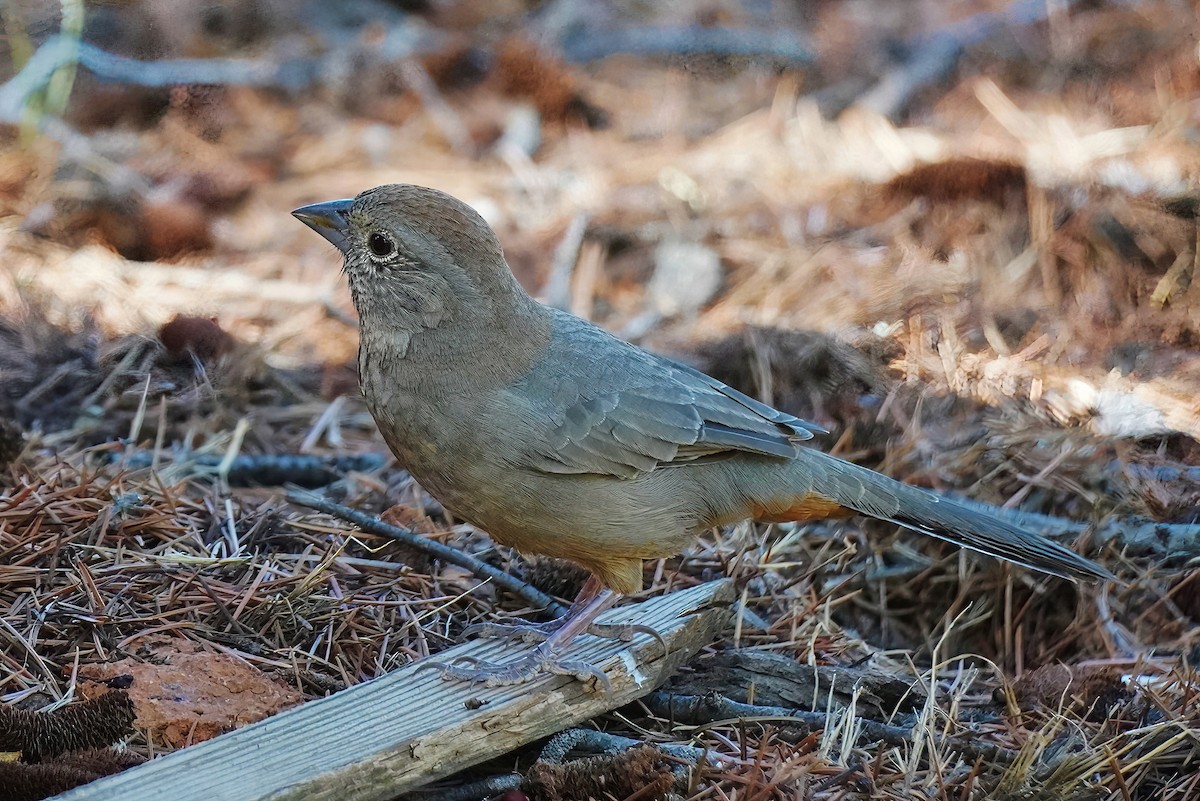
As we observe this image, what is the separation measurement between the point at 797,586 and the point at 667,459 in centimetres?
97

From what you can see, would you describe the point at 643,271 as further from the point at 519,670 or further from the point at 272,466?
the point at 519,670

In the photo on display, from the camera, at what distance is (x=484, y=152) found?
26.8 ft

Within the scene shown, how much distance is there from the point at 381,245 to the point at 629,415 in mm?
1037

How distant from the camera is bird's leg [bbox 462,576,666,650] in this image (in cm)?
357

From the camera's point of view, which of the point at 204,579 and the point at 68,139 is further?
Result: the point at 68,139

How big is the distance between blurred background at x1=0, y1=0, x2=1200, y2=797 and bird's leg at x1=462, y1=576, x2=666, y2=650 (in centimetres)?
23

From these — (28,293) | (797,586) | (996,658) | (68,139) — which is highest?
(68,139)

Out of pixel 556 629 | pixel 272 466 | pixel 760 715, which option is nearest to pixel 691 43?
pixel 272 466

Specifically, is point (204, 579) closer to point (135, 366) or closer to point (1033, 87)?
point (135, 366)

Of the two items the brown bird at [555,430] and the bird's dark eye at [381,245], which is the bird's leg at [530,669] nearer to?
the brown bird at [555,430]

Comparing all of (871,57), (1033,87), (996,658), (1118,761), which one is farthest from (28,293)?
(1033,87)

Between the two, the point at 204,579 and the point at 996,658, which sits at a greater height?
the point at 204,579

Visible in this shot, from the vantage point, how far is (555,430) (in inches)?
145

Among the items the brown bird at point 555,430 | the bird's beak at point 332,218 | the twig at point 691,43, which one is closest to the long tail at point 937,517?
the brown bird at point 555,430
